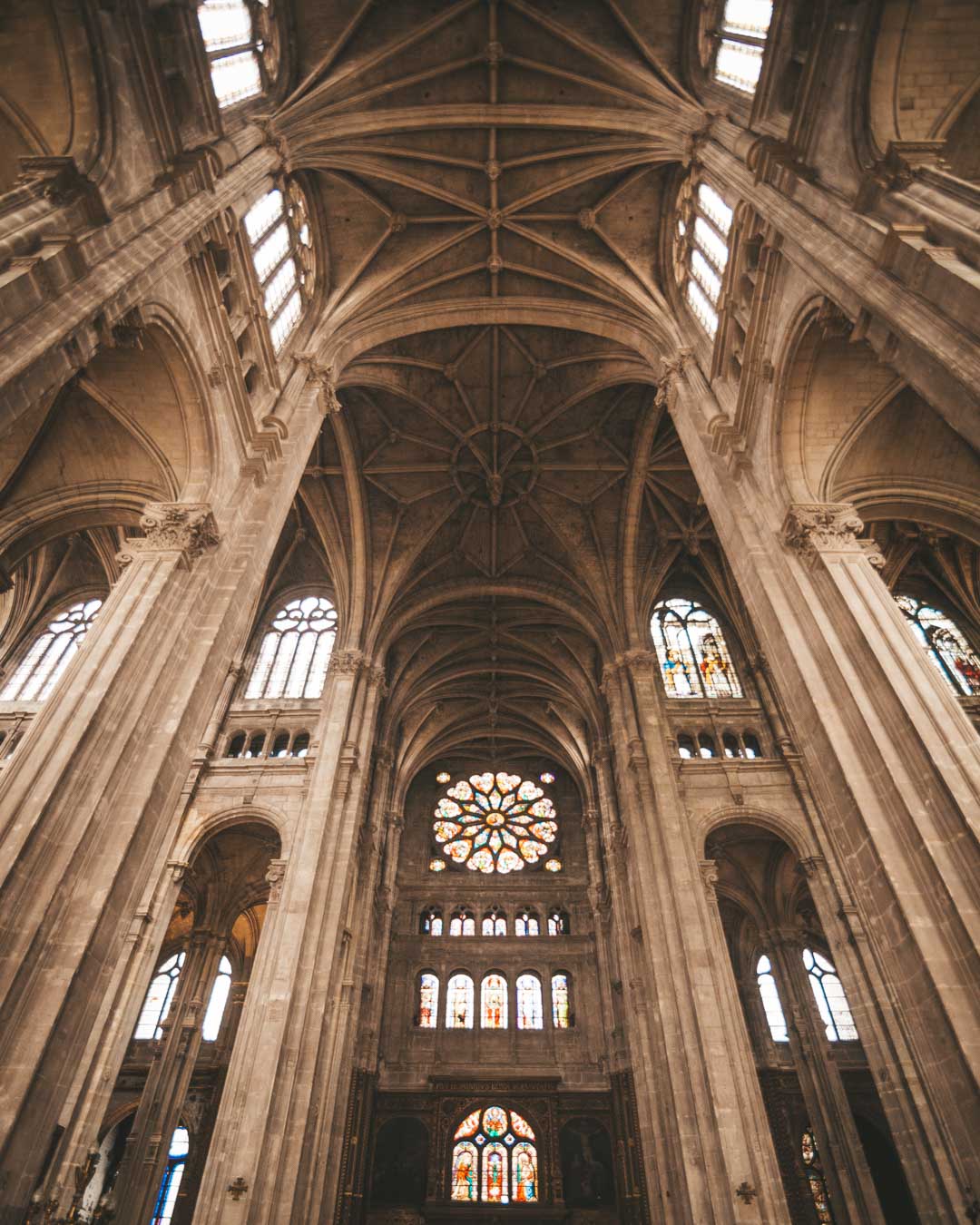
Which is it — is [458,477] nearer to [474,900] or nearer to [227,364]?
[227,364]

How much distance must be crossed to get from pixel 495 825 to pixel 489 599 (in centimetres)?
1025

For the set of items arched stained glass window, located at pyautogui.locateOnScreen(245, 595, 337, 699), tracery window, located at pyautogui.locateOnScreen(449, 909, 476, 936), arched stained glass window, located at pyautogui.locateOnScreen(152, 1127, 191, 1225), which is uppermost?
arched stained glass window, located at pyautogui.locateOnScreen(245, 595, 337, 699)

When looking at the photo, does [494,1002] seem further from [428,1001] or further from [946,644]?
[946,644]

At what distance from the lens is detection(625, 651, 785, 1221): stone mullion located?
41.9 feet

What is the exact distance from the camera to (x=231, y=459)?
12.2m

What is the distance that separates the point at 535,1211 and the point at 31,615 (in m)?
21.9

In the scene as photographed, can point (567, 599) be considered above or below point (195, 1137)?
above

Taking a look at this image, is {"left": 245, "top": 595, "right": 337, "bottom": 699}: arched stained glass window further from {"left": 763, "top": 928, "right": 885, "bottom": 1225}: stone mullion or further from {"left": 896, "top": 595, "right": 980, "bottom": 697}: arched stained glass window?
{"left": 896, "top": 595, "right": 980, "bottom": 697}: arched stained glass window

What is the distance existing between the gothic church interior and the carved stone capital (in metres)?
0.11

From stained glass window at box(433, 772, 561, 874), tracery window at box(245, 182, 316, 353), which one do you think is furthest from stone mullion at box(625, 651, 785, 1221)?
tracery window at box(245, 182, 316, 353)

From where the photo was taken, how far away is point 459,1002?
25672 millimetres

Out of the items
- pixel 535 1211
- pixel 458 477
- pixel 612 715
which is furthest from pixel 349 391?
pixel 535 1211

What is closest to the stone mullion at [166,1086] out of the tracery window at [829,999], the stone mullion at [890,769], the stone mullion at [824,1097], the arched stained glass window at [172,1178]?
the arched stained glass window at [172,1178]

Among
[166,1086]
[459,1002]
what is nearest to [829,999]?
[459,1002]
